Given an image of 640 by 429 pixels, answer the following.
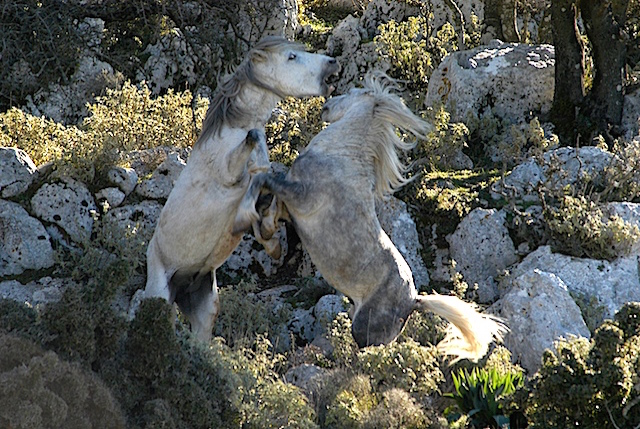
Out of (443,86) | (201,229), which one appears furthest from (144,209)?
(443,86)

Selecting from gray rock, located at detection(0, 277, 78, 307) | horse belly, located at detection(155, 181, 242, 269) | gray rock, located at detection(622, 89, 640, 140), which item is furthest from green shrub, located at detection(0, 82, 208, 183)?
gray rock, located at detection(622, 89, 640, 140)

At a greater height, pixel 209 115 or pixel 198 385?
pixel 209 115

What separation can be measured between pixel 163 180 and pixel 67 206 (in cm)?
80

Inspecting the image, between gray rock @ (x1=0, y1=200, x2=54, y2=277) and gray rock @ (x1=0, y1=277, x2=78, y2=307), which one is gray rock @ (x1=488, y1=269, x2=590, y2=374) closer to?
gray rock @ (x1=0, y1=277, x2=78, y2=307)

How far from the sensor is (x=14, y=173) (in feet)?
28.9

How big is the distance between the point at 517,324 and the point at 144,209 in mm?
3241

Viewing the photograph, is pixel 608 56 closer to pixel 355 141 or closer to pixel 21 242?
pixel 355 141

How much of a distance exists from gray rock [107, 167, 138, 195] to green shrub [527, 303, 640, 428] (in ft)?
14.2

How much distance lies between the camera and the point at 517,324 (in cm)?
740

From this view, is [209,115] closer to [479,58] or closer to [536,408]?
[536,408]

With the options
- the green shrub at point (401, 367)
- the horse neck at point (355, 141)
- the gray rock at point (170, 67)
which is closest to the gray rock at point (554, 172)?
the green shrub at point (401, 367)

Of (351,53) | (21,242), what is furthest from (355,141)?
(351,53)

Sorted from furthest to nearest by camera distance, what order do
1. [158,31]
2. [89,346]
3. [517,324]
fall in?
[158,31], [517,324], [89,346]

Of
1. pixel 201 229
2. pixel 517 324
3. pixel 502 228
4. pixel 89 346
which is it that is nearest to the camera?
pixel 89 346
